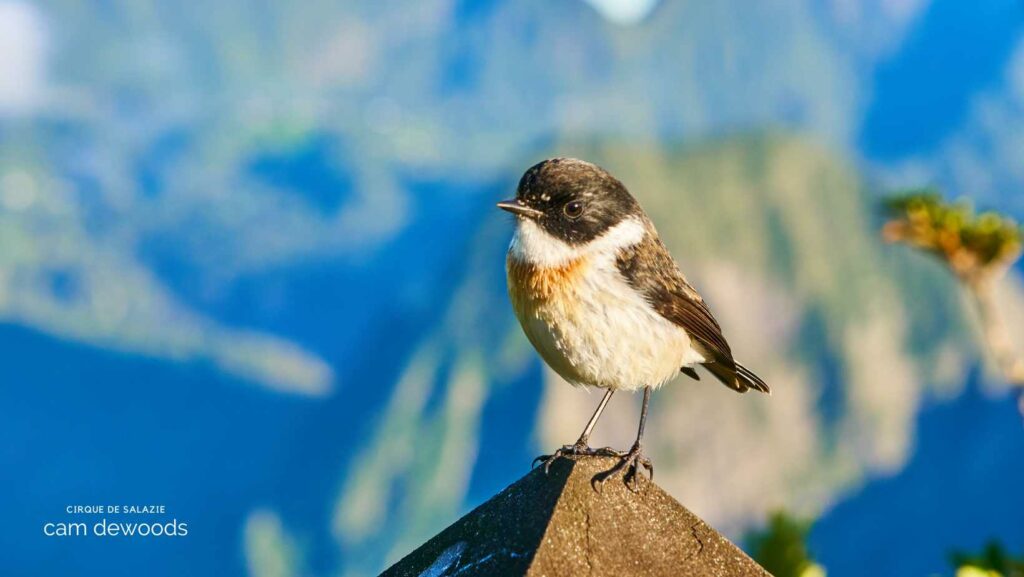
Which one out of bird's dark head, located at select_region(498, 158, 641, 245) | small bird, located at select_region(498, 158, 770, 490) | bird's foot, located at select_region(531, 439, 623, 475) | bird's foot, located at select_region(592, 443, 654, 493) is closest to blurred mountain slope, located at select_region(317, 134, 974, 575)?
small bird, located at select_region(498, 158, 770, 490)

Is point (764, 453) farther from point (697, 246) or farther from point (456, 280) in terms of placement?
point (456, 280)

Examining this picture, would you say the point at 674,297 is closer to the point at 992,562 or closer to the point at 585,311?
the point at 585,311

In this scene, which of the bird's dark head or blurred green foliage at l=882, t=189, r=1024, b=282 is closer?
the bird's dark head

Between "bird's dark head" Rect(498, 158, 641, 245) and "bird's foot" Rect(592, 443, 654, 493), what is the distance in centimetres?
120

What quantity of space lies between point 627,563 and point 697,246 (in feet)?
88.2

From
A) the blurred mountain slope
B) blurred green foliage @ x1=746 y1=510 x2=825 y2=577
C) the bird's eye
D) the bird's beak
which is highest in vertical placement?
the blurred mountain slope

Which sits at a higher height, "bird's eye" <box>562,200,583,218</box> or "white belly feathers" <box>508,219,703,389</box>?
"bird's eye" <box>562,200,583,218</box>

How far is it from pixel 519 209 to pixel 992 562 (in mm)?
4843

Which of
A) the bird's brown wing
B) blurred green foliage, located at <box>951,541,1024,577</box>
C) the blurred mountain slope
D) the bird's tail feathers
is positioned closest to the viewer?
the bird's brown wing

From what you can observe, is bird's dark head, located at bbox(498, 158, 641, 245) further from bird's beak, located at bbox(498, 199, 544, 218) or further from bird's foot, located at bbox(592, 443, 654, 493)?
bird's foot, located at bbox(592, 443, 654, 493)

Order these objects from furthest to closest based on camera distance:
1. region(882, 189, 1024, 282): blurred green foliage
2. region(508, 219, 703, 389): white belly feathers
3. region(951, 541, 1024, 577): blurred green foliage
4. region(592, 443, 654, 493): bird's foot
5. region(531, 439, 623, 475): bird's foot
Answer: region(882, 189, 1024, 282): blurred green foliage → region(951, 541, 1024, 577): blurred green foliage → region(508, 219, 703, 389): white belly feathers → region(531, 439, 623, 475): bird's foot → region(592, 443, 654, 493): bird's foot

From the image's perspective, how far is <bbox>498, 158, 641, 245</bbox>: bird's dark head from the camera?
197 inches

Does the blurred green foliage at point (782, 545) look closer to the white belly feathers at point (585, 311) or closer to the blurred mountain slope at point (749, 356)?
the white belly feathers at point (585, 311)

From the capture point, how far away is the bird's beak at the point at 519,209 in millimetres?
4988
